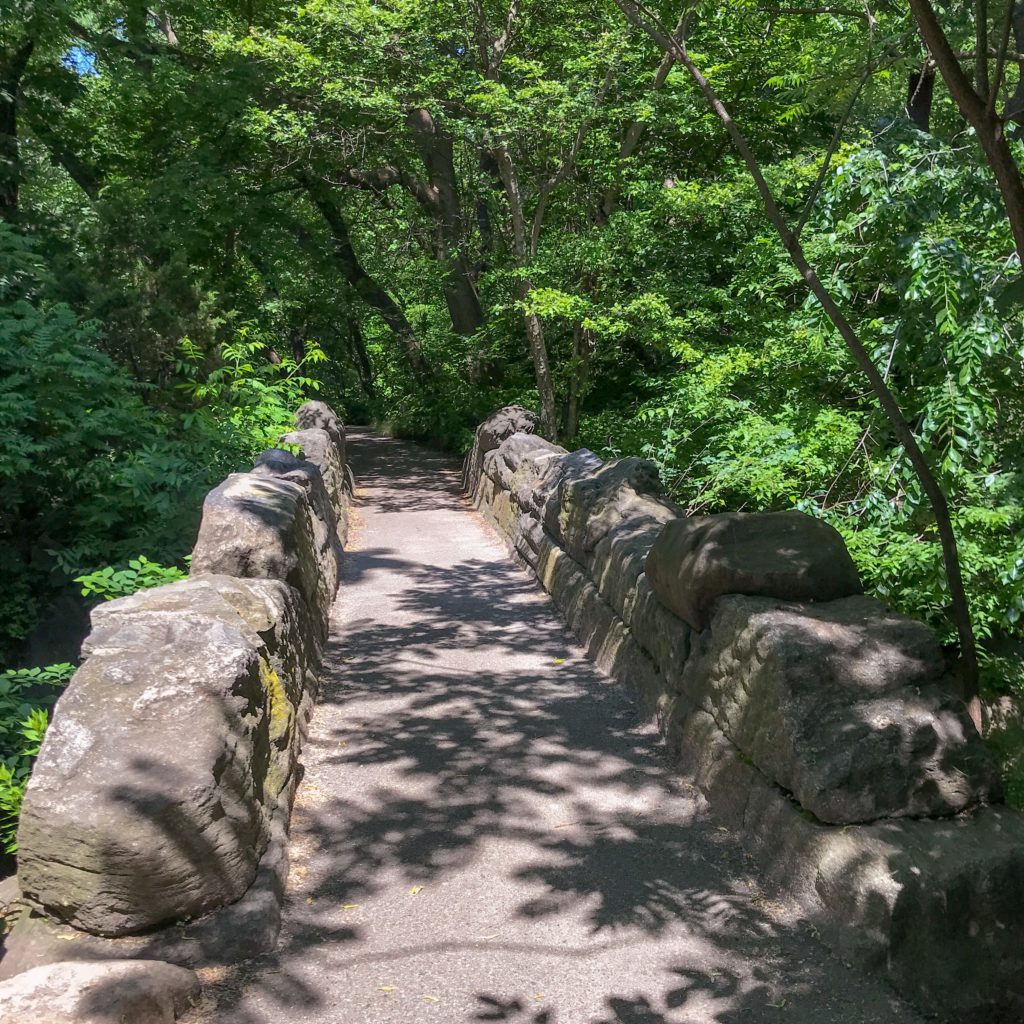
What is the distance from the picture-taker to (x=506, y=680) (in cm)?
632

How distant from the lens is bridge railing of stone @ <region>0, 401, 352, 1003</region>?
121 inches

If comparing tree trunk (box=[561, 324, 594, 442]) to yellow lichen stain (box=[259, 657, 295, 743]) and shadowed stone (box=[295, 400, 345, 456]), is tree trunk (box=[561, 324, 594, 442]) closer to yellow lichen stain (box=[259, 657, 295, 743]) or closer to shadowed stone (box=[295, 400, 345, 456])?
A: shadowed stone (box=[295, 400, 345, 456])

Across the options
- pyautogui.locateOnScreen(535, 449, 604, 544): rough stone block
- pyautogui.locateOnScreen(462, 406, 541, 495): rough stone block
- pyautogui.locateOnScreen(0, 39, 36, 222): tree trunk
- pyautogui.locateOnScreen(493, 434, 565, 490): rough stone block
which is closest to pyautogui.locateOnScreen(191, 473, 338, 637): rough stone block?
pyautogui.locateOnScreen(535, 449, 604, 544): rough stone block

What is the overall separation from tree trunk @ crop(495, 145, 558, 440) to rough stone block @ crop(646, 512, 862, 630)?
8.46m

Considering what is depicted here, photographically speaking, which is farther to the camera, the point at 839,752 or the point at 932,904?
the point at 839,752

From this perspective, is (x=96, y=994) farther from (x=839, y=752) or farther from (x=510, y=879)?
(x=839, y=752)

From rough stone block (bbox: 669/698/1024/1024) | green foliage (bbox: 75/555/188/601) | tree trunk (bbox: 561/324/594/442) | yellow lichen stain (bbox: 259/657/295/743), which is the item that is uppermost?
tree trunk (bbox: 561/324/594/442)

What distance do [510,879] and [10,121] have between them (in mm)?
12548

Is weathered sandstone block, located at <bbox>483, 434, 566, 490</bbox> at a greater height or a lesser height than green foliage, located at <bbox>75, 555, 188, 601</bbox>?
greater

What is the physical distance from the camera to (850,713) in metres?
3.65

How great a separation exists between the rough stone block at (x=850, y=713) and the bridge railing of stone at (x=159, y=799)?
1.97 metres

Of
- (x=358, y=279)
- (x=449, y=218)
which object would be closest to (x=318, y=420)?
(x=449, y=218)

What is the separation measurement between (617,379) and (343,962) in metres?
12.2

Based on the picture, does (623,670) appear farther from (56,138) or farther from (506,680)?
(56,138)
